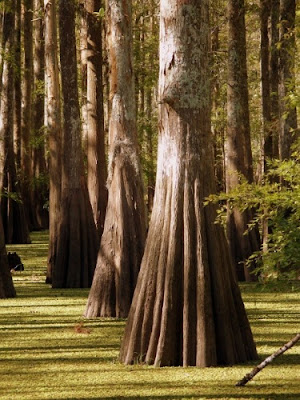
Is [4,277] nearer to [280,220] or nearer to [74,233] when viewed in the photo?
[74,233]

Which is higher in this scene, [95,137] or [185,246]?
[95,137]

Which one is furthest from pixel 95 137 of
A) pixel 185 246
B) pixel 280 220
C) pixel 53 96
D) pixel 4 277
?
pixel 280 220

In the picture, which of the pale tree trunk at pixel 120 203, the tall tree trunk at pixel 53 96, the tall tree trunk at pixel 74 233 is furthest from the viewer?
the tall tree trunk at pixel 53 96

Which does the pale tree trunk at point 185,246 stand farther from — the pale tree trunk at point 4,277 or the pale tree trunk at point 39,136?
the pale tree trunk at point 39,136

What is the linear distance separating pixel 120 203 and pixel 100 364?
156 inches

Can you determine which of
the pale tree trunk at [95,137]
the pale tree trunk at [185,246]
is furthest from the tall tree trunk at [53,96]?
the pale tree trunk at [185,246]

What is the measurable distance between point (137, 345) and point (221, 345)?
759mm

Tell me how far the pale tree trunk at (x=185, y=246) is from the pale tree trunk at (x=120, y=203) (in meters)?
3.38

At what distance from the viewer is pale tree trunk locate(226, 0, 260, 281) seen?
1778 centimetres

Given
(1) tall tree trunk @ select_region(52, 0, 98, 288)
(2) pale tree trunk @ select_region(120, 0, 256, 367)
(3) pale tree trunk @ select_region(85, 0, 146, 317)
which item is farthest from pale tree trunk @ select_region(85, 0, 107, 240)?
(2) pale tree trunk @ select_region(120, 0, 256, 367)

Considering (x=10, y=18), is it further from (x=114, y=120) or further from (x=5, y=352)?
(x=5, y=352)

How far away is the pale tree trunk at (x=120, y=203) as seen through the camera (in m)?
13.0

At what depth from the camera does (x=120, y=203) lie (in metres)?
13.1

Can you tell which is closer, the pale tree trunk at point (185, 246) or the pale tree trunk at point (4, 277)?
the pale tree trunk at point (185, 246)
